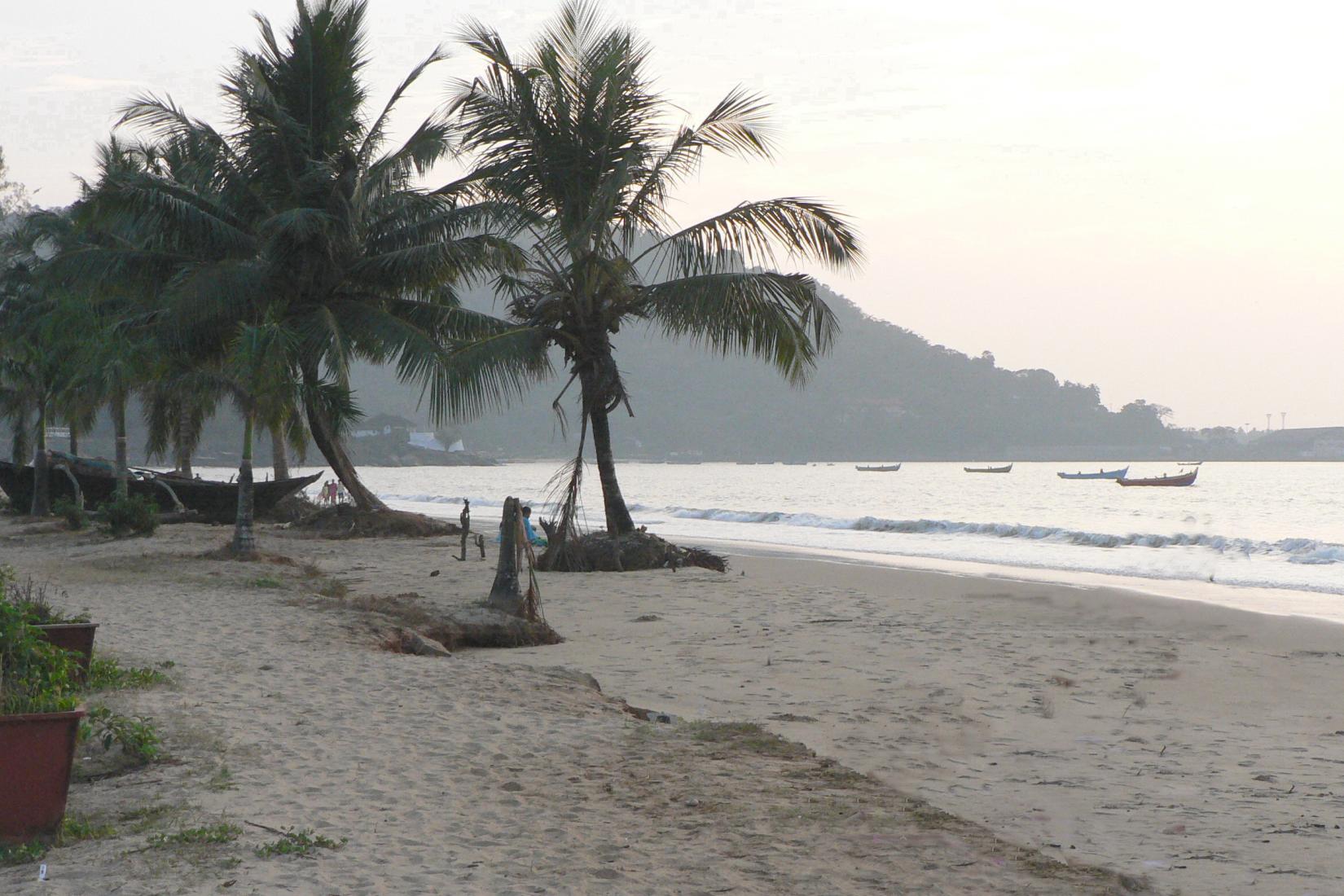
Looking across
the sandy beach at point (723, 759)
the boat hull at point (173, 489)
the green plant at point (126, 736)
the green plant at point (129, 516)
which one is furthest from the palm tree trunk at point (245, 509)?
the green plant at point (126, 736)

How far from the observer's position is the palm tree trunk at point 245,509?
1507 centimetres

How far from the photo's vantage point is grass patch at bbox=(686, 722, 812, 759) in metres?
5.65

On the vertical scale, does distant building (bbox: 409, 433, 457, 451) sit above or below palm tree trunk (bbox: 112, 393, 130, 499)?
above

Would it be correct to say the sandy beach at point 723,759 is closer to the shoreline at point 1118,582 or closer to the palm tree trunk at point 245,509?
the shoreline at point 1118,582

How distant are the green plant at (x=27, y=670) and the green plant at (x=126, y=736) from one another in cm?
25

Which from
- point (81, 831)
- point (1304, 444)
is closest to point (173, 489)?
point (81, 831)

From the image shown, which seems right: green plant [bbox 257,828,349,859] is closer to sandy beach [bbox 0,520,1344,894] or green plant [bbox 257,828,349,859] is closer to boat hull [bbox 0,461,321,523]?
sandy beach [bbox 0,520,1344,894]

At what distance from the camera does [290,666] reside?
738cm

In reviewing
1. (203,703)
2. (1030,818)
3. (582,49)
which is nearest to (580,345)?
(582,49)

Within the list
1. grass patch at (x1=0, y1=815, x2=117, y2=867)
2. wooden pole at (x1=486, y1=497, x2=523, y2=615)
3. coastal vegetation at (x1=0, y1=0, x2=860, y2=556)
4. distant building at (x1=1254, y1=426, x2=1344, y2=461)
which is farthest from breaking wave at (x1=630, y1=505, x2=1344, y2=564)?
distant building at (x1=1254, y1=426, x2=1344, y2=461)

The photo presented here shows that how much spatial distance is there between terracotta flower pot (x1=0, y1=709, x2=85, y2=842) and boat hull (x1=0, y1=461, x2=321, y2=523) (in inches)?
751

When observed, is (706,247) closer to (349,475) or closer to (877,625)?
(877,625)

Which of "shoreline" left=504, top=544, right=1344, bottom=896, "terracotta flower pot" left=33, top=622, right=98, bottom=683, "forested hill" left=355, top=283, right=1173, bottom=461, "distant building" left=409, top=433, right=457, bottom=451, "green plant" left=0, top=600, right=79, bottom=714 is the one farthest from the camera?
"distant building" left=409, top=433, right=457, bottom=451

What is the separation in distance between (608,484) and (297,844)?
460 inches
